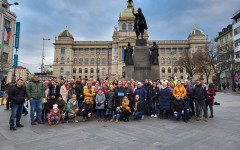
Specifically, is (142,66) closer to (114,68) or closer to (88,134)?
(88,134)

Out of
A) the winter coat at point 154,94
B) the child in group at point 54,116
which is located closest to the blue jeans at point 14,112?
the child in group at point 54,116

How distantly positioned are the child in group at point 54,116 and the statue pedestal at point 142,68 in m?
7.40

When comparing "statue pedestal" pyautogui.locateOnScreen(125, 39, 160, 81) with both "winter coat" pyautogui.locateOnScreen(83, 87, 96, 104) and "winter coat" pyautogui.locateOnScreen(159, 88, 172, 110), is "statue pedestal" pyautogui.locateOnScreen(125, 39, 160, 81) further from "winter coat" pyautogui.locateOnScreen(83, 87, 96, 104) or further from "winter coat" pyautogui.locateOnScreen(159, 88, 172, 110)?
"winter coat" pyautogui.locateOnScreen(83, 87, 96, 104)

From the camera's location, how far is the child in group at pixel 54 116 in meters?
7.73

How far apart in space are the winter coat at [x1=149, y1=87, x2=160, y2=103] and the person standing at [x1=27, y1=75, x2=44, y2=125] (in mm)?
5272

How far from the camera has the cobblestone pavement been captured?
4.91m

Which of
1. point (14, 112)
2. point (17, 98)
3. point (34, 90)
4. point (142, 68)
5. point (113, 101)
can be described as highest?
point (142, 68)

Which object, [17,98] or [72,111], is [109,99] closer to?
[72,111]

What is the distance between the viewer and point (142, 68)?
579 inches

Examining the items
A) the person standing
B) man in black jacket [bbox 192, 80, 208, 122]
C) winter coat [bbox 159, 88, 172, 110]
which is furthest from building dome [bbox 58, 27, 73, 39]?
man in black jacket [bbox 192, 80, 208, 122]

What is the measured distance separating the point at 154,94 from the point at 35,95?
565 centimetres

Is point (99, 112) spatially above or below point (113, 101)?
below

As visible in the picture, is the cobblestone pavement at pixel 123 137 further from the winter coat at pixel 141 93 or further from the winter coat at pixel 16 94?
the winter coat at pixel 141 93

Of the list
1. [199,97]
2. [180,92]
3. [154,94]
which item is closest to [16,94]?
[154,94]
